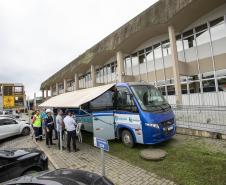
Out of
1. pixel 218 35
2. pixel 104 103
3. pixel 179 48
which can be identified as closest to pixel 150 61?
pixel 179 48

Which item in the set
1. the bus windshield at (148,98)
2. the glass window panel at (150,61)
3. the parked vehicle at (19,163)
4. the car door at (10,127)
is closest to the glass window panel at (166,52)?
the glass window panel at (150,61)

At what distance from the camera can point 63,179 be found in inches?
122

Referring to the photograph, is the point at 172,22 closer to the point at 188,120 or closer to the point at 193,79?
the point at 193,79

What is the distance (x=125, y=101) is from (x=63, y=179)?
18.1ft

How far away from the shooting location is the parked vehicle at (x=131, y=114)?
736cm

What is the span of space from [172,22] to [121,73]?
7.93 metres

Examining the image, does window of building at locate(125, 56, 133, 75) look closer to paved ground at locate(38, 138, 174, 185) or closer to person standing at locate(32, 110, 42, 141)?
person standing at locate(32, 110, 42, 141)

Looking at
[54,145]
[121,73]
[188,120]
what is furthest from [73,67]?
[188,120]

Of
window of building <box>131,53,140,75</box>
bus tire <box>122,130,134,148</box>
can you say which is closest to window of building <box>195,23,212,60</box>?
window of building <box>131,53,140,75</box>

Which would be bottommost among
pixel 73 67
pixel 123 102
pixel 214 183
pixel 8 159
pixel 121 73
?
pixel 214 183

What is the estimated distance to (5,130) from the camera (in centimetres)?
1281

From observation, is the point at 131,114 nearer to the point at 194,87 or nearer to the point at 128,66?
the point at 194,87

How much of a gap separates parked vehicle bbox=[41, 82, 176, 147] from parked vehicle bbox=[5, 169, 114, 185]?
4.28 m

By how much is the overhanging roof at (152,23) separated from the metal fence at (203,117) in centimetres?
883
